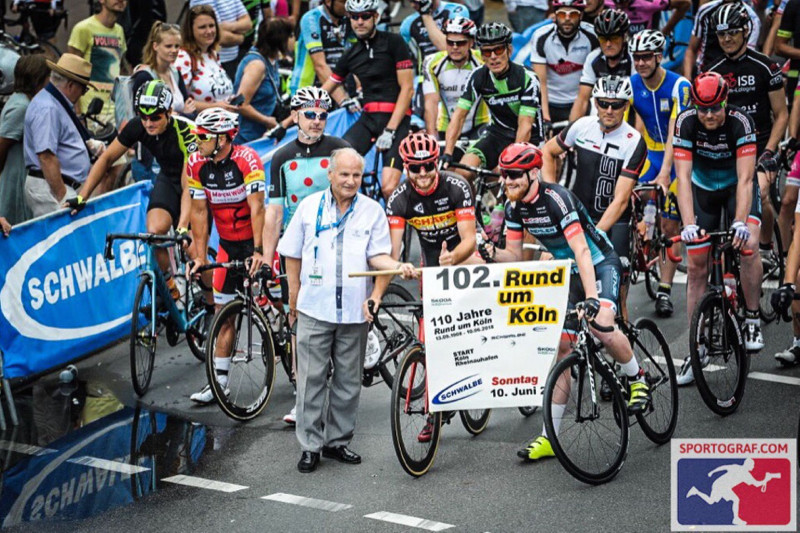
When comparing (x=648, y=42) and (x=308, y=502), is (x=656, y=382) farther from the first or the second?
(x=648, y=42)

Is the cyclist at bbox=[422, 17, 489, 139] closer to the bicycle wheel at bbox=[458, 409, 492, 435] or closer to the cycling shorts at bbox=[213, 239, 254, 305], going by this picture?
the cycling shorts at bbox=[213, 239, 254, 305]

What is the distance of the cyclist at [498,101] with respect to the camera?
38.2ft

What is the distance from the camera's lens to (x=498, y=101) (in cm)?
1196

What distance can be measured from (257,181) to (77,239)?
76.7 inches

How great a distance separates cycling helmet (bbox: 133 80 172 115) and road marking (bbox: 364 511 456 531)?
466 centimetres

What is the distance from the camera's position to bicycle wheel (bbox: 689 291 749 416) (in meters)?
8.59

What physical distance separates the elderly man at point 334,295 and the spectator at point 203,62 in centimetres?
504

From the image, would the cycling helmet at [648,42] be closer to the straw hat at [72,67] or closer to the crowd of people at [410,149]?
the crowd of people at [410,149]

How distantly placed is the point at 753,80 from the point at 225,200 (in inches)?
194

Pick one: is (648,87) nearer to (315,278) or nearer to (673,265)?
(673,265)

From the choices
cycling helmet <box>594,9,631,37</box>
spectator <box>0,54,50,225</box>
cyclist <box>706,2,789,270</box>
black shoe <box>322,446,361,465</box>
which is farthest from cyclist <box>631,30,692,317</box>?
spectator <box>0,54,50,225</box>

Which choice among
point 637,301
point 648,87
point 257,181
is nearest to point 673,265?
point 637,301

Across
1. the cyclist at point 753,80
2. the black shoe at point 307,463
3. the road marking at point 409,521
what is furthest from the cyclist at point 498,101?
the road marking at point 409,521

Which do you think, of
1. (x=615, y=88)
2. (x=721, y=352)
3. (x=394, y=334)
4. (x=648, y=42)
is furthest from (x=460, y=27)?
(x=721, y=352)
